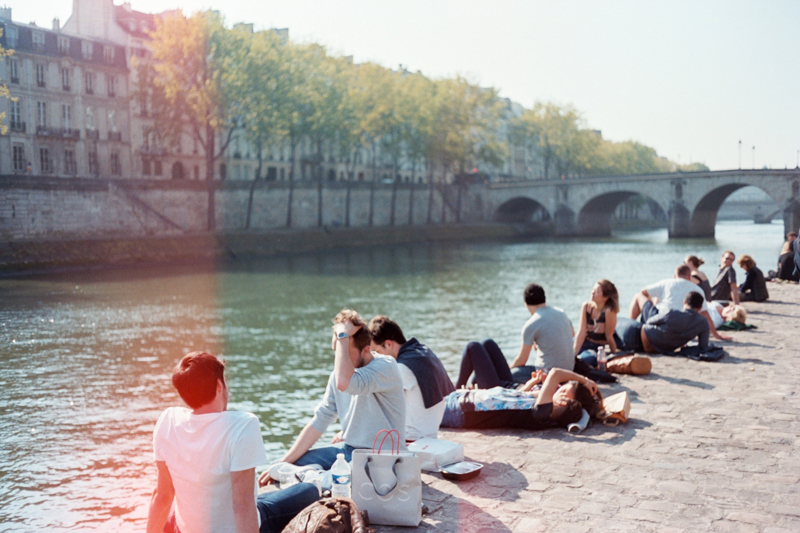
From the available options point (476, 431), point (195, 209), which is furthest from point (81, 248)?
point (476, 431)

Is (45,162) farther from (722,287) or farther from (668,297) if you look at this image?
(668,297)

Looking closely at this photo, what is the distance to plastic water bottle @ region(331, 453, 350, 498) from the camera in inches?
204

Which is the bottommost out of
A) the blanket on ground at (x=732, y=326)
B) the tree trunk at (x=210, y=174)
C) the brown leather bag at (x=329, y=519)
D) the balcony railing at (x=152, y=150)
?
A: the blanket on ground at (x=732, y=326)

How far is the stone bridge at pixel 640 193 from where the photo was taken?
59031 millimetres

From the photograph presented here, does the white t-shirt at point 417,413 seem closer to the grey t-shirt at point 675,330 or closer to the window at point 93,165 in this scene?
the grey t-shirt at point 675,330

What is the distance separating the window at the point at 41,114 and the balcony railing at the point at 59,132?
0.22m

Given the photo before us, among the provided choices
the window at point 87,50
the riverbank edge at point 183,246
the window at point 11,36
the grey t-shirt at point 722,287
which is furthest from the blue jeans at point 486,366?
the window at point 87,50

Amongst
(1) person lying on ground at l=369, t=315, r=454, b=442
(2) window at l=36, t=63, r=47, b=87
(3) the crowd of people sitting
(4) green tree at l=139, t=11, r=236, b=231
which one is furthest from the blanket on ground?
(2) window at l=36, t=63, r=47, b=87

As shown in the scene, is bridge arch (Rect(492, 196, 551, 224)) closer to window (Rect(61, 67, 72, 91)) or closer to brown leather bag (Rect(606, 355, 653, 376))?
window (Rect(61, 67, 72, 91))

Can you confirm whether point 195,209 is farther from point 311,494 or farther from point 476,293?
point 311,494

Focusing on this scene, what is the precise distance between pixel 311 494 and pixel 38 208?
36091 millimetres

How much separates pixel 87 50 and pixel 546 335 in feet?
158

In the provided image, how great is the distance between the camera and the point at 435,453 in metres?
6.15

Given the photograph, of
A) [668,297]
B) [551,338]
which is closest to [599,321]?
[668,297]
